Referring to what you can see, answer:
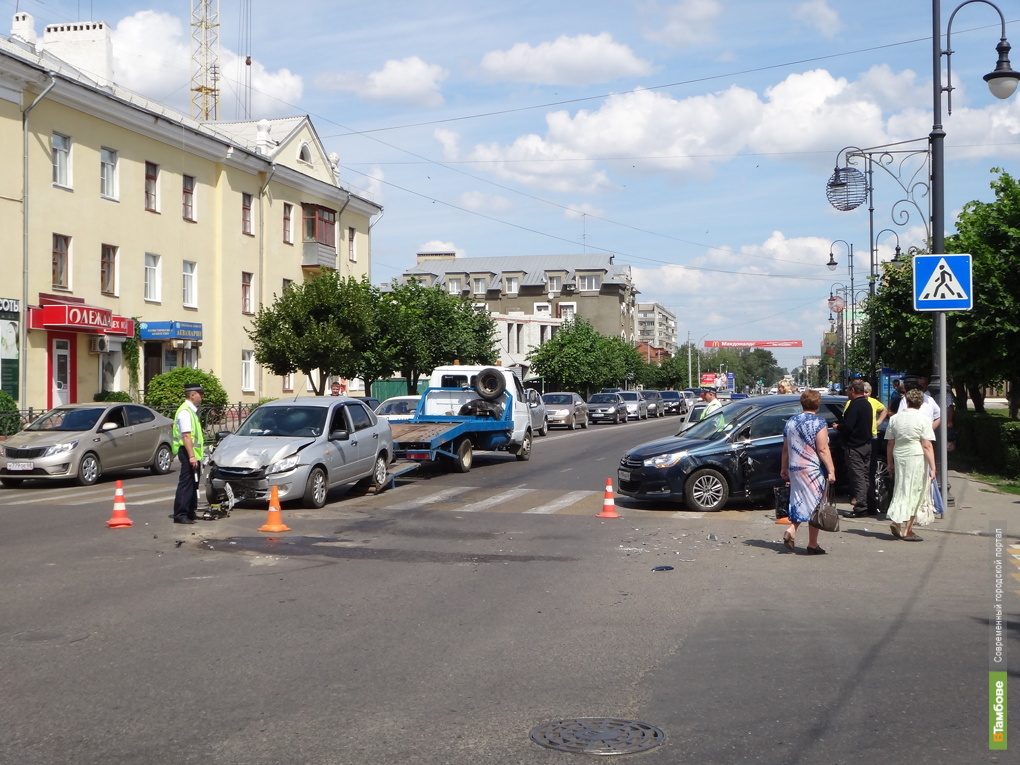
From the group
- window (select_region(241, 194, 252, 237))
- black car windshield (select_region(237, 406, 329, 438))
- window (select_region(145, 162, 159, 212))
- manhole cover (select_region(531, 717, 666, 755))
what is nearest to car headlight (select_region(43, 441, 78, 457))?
black car windshield (select_region(237, 406, 329, 438))

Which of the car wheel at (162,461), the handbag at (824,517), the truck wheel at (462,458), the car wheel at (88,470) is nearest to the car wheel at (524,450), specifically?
the truck wheel at (462,458)

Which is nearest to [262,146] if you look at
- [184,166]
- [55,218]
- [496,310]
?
[184,166]

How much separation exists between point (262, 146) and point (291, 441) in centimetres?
3080

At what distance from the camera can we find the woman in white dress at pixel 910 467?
1183 centimetres

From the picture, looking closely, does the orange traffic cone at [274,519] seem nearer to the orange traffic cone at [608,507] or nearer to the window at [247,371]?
the orange traffic cone at [608,507]

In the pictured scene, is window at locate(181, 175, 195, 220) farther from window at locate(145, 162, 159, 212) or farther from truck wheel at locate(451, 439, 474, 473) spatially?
truck wheel at locate(451, 439, 474, 473)

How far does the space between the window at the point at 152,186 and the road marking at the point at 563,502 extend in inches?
948

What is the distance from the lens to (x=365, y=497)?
17125 mm

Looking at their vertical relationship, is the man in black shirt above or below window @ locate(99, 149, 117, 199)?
below

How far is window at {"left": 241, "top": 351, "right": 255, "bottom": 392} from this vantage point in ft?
137

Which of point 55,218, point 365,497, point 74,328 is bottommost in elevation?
point 365,497

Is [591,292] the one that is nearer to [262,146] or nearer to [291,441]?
[262,146]

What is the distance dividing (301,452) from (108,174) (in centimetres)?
2269

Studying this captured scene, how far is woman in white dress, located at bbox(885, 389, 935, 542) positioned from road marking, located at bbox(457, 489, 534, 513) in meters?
5.95
